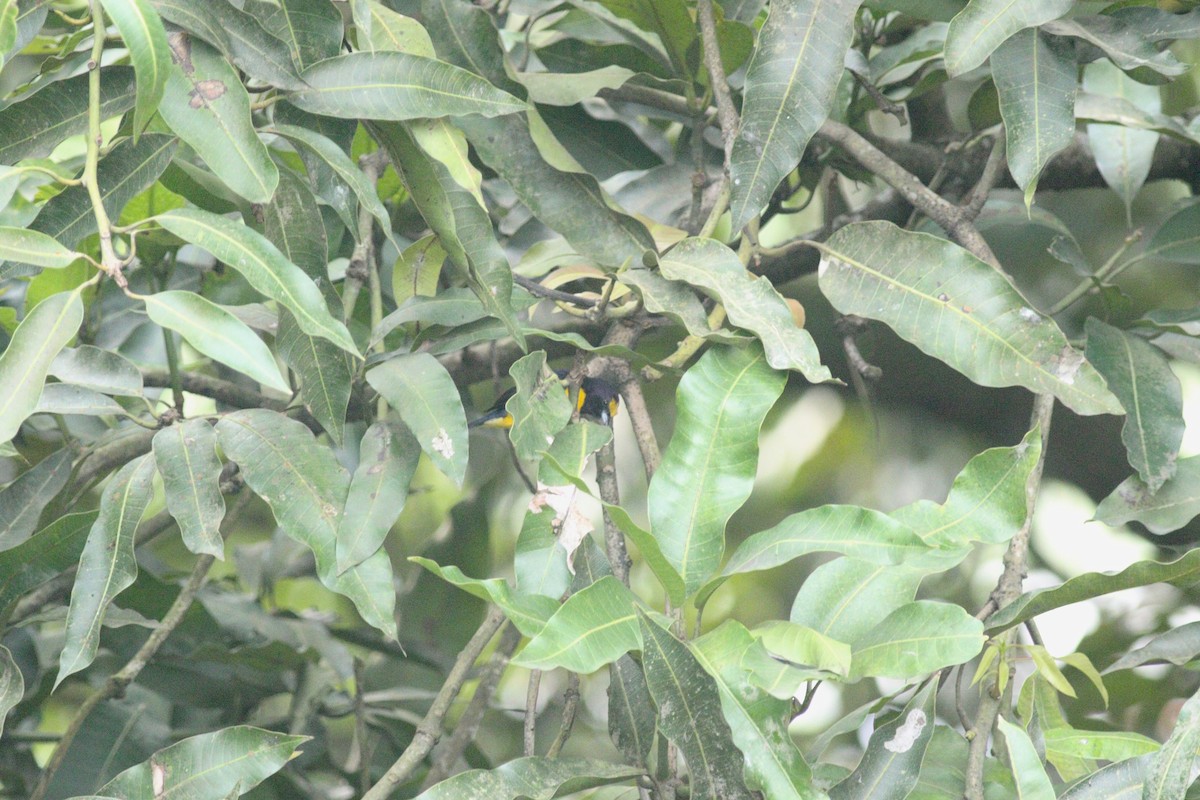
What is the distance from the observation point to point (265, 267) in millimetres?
731

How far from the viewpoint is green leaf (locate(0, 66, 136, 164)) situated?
82 cm

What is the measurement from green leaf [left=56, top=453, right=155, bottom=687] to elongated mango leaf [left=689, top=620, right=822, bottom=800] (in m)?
0.44

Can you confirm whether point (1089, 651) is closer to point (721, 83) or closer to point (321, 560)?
point (721, 83)

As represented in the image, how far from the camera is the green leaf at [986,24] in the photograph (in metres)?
0.86

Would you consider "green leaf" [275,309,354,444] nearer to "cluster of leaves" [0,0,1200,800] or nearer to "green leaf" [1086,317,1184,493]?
"cluster of leaves" [0,0,1200,800]

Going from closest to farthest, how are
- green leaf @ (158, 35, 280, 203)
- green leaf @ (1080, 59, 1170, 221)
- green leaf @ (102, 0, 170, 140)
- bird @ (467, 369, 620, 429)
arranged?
green leaf @ (102, 0, 170, 140), green leaf @ (158, 35, 280, 203), bird @ (467, 369, 620, 429), green leaf @ (1080, 59, 1170, 221)

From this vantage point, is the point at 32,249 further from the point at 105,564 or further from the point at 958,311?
the point at 958,311

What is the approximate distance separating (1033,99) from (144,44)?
0.70 m

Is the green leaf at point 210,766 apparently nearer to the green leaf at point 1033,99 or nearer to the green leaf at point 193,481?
the green leaf at point 193,481

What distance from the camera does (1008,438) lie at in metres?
1.75

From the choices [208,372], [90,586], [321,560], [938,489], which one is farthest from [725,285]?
[938,489]

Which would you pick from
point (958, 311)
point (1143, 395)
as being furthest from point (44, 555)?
point (1143, 395)

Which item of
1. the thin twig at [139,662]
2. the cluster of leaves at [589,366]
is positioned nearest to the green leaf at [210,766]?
the cluster of leaves at [589,366]

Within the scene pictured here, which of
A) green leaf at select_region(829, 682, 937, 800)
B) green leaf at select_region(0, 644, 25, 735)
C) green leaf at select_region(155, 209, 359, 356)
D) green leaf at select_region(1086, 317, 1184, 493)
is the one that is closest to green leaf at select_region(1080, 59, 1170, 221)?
green leaf at select_region(1086, 317, 1184, 493)
